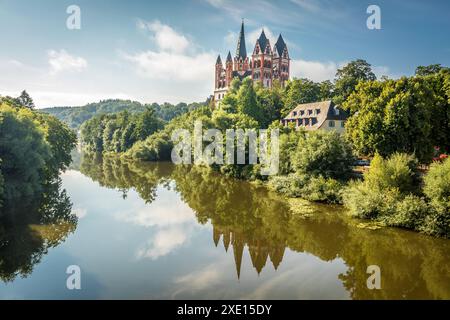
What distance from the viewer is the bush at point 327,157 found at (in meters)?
34.4

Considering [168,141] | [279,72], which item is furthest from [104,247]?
[279,72]

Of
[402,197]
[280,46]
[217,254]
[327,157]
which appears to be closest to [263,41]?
[280,46]

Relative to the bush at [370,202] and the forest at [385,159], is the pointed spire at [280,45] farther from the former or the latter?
the bush at [370,202]

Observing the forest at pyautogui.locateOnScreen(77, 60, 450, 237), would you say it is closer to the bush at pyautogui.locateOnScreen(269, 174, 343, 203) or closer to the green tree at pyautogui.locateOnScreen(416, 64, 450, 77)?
the bush at pyautogui.locateOnScreen(269, 174, 343, 203)

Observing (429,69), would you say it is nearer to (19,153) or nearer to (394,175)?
(394,175)

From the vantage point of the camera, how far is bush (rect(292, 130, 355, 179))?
113ft

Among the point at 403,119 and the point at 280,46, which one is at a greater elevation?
the point at 280,46

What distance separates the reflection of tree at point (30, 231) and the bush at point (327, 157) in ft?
67.1

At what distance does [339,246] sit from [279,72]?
3859 inches

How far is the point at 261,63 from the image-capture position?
11200 cm

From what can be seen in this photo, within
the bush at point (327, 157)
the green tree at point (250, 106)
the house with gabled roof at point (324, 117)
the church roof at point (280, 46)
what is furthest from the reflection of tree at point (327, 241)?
the church roof at point (280, 46)

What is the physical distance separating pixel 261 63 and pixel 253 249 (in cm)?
9654

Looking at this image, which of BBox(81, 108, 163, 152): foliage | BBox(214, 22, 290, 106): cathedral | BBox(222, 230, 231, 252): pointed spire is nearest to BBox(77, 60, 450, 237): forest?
BBox(222, 230, 231, 252): pointed spire
